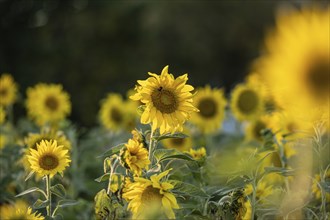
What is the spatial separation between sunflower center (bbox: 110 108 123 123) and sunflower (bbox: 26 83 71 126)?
36cm

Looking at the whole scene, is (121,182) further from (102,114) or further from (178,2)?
(178,2)

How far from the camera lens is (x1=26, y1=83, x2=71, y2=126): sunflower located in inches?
246

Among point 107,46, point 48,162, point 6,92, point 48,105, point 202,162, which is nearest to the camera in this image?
point 48,162

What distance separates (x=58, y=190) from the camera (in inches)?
122

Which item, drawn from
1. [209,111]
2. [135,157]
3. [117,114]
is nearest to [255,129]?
[209,111]

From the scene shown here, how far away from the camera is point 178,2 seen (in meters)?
27.1

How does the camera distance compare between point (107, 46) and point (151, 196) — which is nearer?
point (151, 196)

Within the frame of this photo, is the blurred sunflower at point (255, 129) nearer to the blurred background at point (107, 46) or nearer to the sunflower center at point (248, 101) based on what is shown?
the sunflower center at point (248, 101)

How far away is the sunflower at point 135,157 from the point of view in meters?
2.69

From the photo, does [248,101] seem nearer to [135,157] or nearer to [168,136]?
[168,136]

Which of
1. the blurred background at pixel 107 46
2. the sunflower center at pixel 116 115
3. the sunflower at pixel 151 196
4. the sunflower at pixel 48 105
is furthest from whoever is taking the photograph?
the blurred background at pixel 107 46

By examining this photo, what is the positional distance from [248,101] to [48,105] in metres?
1.61

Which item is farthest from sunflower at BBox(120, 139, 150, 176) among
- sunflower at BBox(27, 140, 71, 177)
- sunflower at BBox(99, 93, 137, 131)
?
sunflower at BBox(99, 93, 137, 131)

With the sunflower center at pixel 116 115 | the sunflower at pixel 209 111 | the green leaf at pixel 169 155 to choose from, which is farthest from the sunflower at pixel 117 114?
the green leaf at pixel 169 155
